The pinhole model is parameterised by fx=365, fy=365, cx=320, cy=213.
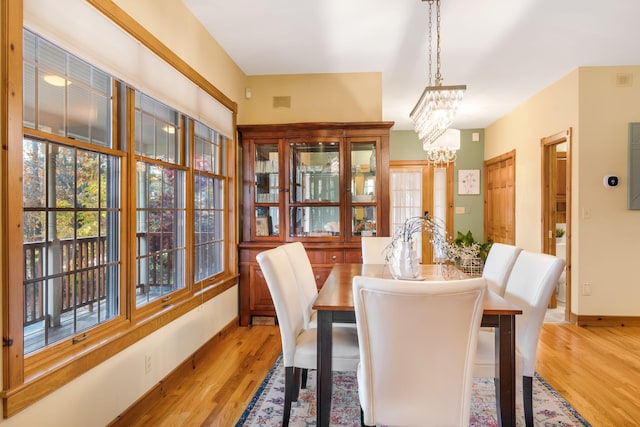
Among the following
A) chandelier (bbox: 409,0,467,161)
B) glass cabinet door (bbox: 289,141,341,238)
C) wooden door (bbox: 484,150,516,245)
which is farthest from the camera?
wooden door (bbox: 484,150,516,245)

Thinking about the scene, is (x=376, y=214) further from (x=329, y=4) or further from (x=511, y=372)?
(x=511, y=372)

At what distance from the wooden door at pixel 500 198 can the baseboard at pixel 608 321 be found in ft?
5.33

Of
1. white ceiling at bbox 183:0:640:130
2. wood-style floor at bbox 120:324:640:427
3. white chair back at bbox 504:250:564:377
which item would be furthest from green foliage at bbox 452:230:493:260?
white chair back at bbox 504:250:564:377

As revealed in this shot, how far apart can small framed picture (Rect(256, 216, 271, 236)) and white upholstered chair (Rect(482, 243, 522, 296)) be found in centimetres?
216

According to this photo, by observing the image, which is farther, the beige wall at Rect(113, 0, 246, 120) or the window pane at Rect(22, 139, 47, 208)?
the beige wall at Rect(113, 0, 246, 120)

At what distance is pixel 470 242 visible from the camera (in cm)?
605

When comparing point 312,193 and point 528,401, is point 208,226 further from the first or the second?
point 528,401

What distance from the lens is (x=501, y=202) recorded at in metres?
5.70

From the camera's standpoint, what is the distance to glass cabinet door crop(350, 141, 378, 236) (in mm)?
3764

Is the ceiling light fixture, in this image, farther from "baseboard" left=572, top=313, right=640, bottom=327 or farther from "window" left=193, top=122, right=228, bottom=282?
"baseboard" left=572, top=313, right=640, bottom=327

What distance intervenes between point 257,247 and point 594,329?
3465 millimetres

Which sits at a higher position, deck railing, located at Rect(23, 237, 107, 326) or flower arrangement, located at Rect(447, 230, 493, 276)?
deck railing, located at Rect(23, 237, 107, 326)

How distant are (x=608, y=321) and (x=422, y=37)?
336 cm

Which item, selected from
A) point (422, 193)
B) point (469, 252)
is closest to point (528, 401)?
point (469, 252)
